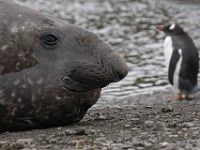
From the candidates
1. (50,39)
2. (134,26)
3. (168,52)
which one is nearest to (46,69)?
(50,39)

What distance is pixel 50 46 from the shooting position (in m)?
7.19

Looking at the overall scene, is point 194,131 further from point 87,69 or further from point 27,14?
point 27,14

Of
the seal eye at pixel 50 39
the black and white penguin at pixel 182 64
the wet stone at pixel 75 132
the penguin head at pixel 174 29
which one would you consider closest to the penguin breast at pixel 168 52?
the black and white penguin at pixel 182 64

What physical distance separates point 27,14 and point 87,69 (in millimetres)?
957

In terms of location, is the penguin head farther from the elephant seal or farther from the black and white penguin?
the elephant seal

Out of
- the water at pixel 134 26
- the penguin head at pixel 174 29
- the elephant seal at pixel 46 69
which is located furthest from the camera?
the penguin head at pixel 174 29

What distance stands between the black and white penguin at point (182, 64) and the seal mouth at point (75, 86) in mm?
9146

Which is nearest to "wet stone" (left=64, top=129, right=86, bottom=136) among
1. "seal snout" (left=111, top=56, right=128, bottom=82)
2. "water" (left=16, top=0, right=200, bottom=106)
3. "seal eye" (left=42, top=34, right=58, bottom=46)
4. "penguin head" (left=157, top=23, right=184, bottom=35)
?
"seal snout" (left=111, top=56, right=128, bottom=82)

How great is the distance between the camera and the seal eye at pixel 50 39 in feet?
23.6

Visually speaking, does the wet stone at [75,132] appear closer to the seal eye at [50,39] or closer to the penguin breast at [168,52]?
the seal eye at [50,39]

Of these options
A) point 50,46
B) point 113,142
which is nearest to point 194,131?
point 113,142

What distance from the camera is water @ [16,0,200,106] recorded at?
15.7 m

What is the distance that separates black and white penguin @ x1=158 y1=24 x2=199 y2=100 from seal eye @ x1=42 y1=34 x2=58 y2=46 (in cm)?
918

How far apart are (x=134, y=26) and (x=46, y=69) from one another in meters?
17.8
